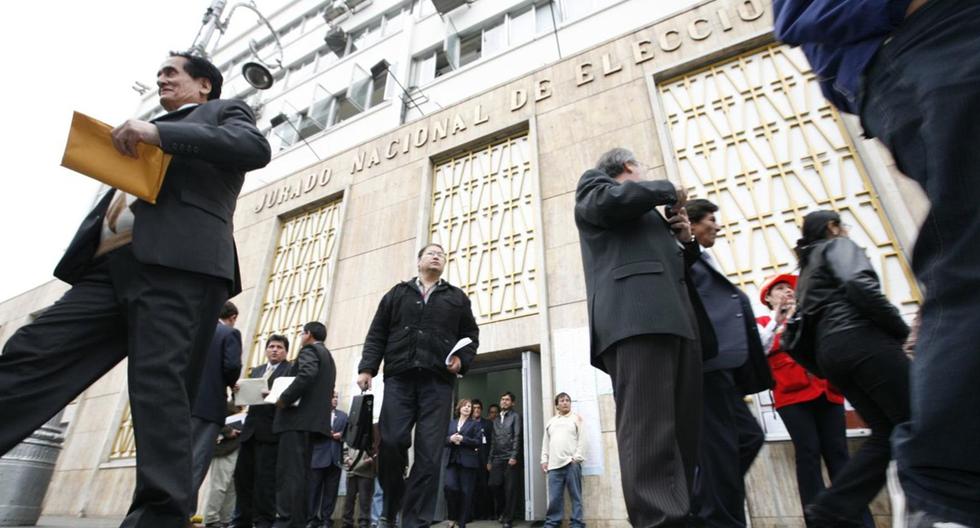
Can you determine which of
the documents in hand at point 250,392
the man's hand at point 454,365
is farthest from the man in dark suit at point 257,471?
the man's hand at point 454,365

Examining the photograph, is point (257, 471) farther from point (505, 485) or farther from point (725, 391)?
point (505, 485)

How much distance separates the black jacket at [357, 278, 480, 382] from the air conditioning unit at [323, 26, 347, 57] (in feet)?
45.7

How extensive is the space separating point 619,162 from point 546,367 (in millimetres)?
4532

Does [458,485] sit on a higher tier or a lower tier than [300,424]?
lower

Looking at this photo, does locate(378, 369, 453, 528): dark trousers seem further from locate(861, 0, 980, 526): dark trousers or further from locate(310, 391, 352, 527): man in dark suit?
locate(310, 391, 352, 527): man in dark suit

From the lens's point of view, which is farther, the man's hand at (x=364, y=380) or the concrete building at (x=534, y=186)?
the concrete building at (x=534, y=186)

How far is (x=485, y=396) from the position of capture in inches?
480

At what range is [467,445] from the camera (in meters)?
7.11

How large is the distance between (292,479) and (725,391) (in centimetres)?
323

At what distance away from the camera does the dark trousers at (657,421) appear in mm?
1776

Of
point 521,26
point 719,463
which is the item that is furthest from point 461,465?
point 521,26

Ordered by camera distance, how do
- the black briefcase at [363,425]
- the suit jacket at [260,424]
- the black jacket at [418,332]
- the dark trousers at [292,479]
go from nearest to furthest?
the black jacket at [418,332] → the dark trousers at [292,479] → the black briefcase at [363,425] → the suit jacket at [260,424]

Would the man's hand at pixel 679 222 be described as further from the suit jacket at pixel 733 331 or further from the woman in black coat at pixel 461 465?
the woman in black coat at pixel 461 465

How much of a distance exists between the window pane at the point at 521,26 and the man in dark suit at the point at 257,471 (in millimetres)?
9433
